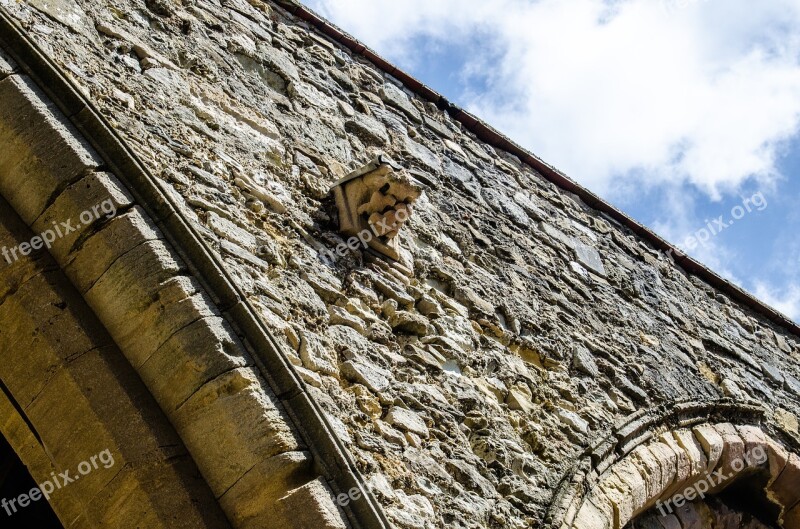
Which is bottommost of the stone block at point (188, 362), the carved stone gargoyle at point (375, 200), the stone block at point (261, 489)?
the stone block at point (261, 489)

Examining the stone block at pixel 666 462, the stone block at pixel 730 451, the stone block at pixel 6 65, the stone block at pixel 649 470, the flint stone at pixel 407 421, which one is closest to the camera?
the stone block at pixel 6 65

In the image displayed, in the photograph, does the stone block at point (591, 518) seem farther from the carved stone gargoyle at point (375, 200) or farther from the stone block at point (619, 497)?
the carved stone gargoyle at point (375, 200)

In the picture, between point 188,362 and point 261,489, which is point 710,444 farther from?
point 188,362

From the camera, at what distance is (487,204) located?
5.39 m

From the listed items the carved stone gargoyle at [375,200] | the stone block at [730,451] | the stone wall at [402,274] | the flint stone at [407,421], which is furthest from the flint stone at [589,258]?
the flint stone at [407,421]

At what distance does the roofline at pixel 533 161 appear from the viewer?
5402 millimetres

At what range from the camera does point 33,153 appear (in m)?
2.89

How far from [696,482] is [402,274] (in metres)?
2.06

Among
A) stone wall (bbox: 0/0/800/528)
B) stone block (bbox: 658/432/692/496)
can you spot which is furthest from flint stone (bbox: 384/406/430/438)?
stone block (bbox: 658/432/692/496)

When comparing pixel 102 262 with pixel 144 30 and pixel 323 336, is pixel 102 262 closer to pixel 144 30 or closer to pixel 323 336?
pixel 323 336

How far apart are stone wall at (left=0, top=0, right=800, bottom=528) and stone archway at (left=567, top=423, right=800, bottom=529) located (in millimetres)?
195

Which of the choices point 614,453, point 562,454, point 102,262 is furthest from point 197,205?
point 614,453

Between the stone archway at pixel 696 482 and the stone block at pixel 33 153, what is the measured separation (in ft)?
7.53

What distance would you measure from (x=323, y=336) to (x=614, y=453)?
5.52 ft
